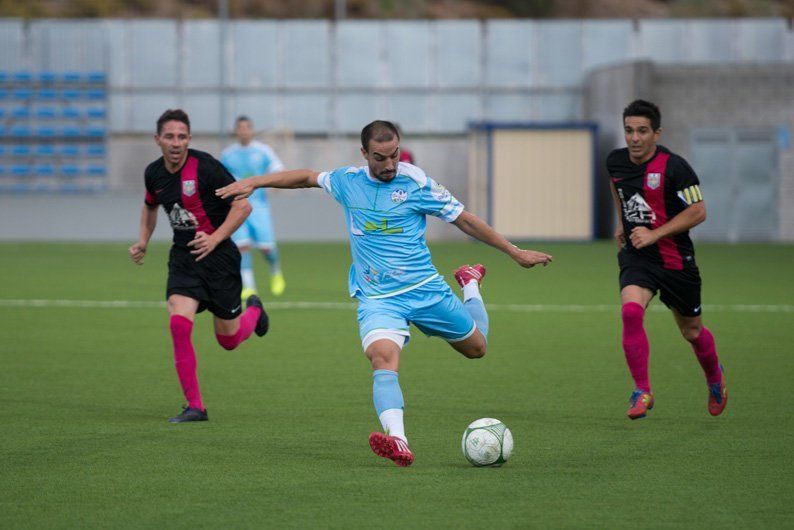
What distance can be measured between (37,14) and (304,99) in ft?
38.8

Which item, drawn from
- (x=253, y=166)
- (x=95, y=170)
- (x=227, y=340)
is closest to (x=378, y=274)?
(x=227, y=340)

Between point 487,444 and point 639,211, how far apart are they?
2.28 metres

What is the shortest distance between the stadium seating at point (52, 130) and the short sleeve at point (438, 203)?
2989cm

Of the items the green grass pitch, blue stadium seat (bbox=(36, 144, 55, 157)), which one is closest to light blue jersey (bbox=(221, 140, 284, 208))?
the green grass pitch

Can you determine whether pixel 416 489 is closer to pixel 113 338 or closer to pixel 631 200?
→ pixel 631 200

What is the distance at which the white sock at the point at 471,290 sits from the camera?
8016 mm

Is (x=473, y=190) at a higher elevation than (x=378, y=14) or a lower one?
lower

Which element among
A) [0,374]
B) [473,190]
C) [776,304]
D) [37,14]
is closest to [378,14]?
[37,14]

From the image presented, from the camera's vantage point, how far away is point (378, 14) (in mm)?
52156

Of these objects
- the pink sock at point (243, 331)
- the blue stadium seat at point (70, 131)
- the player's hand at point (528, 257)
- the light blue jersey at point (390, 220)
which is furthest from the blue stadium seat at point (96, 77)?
the player's hand at point (528, 257)

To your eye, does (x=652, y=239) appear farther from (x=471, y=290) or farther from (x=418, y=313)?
(x=418, y=313)

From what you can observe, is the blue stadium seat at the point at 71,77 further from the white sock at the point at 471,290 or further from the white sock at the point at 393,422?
the white sock at the point at 393,422

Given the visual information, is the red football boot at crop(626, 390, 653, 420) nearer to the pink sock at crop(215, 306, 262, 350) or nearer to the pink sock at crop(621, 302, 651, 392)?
the pink sock at crop(621, 302, 651, 392)

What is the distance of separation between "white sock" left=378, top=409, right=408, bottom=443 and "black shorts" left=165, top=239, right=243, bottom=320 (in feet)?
7.27
